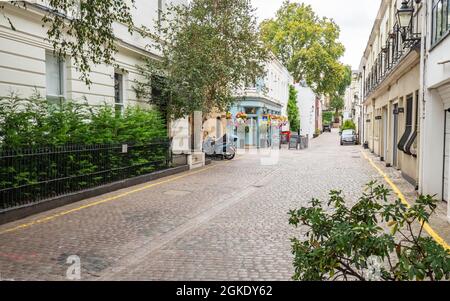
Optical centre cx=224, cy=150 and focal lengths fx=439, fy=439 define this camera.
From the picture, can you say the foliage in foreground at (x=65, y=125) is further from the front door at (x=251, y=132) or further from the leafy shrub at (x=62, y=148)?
the front door at (x=251, y=132)

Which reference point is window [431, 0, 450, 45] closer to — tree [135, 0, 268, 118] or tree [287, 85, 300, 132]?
tree [135, 0, 268, 118]

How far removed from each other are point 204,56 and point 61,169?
324 inches

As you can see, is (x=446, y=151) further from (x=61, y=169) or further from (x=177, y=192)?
(x=61, y=169)

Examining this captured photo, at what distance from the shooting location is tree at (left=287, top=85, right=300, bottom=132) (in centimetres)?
4971

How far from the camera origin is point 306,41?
51.5 meters

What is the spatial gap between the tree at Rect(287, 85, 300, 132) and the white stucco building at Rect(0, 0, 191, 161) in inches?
1273

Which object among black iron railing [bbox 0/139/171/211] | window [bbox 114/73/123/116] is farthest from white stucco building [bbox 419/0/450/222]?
window [bbox 114/73/123/116]

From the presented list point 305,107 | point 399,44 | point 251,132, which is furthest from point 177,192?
point 305,107

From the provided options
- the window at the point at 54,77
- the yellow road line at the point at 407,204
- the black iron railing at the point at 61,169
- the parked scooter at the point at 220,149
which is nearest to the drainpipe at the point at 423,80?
the yellow road line at the point at 407,204

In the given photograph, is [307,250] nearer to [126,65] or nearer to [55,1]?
[55,1]

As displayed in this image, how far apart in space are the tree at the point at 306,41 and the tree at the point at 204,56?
3140cm

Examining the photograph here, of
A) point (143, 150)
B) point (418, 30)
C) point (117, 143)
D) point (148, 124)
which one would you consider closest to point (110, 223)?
point (117, 143)

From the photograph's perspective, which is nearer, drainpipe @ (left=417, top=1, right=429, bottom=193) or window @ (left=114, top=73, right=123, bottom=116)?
drainpipe @ (left=417, top=1, right=429, bottom=193)
